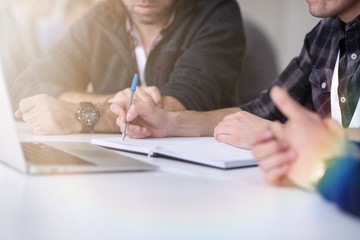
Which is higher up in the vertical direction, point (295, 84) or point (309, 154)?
point (309, 154)

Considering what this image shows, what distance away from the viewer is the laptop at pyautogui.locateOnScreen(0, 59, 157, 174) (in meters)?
0.66

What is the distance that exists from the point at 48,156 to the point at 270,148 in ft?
1.24

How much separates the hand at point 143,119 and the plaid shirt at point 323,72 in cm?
47

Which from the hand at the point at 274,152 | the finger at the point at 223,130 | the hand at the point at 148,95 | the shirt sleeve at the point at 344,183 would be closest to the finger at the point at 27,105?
the hand at the point at 148,95

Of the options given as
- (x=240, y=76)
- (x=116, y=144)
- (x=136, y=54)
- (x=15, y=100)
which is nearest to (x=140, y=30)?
(x=136, y=54)

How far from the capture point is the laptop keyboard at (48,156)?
2.34 feet

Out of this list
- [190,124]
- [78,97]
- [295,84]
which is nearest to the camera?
[190,124]

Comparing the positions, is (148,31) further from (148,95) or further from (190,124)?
(190,124)

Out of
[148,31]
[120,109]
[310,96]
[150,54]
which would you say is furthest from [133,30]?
[120,109]

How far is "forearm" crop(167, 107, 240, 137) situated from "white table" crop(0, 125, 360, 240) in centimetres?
43

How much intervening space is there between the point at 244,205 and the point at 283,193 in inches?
2.9

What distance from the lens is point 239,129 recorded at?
3.20 feet

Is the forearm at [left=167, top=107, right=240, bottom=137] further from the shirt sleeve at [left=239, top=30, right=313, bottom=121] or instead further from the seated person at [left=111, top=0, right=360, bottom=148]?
the shirt sleeve at [left=239, top=30, right=313, bottom=121]

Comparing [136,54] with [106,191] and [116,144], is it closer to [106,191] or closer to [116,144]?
[116,144]
